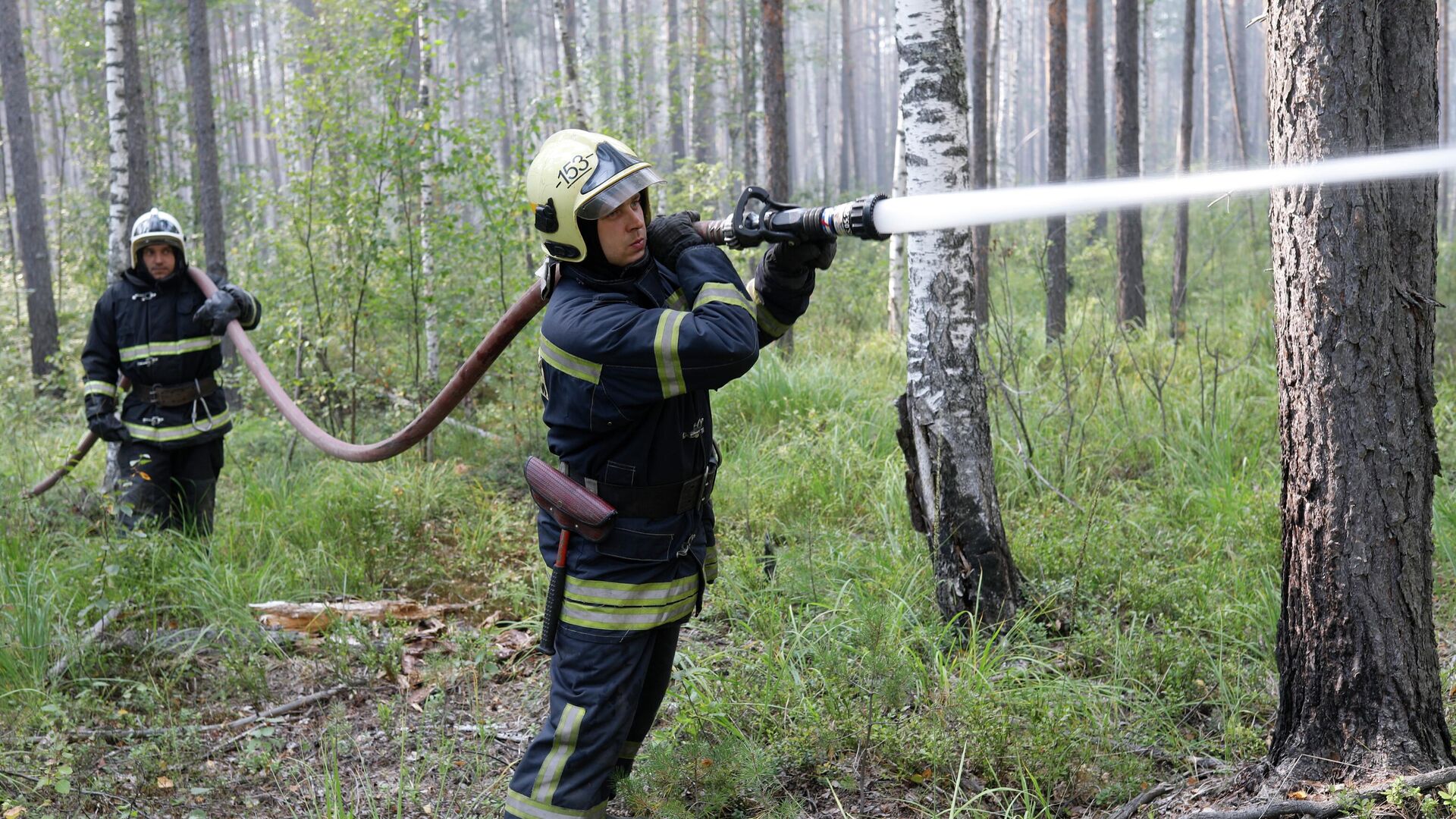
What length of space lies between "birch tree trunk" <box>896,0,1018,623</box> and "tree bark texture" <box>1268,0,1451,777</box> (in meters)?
1.36

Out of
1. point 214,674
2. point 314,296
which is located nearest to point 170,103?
point 314,296

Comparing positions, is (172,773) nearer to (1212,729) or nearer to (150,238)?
(150,238)

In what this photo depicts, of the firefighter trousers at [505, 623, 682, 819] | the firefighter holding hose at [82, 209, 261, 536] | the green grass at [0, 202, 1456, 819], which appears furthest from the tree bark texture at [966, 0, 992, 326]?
the firefighter trousers at [505, 623, 682, 819]

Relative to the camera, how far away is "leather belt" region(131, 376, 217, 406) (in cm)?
574

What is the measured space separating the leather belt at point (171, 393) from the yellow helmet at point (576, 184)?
392 centimetres

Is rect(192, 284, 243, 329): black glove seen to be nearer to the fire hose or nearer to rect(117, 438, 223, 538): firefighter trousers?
rect(117, 438, 223, 538): firefighter trousers

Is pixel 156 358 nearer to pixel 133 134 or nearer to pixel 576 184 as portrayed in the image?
pixel 576 184

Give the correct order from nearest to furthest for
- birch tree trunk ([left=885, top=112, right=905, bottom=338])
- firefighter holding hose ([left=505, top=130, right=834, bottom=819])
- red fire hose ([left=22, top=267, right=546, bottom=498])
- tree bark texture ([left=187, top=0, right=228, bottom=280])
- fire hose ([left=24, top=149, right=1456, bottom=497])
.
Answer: fire hose ([left=24, top=149, right=1456, bottom=497])
firefighter holding hose ([left=505, top=130, right=834, bottom=819])
red fire hose ([left=22, top=267, right=546, bottom=498])
tree bark texture ([left=187, top=0, right=228, bottom=280])
birch tree trunk ([left=885, top=112, right=905, bottom=338])

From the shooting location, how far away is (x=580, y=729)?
9.22ft

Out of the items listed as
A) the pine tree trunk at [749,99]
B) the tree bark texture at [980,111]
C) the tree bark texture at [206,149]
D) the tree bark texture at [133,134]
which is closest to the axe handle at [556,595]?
the tree bark texture at [206,149]

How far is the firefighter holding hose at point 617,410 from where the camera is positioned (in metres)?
→ 2.71

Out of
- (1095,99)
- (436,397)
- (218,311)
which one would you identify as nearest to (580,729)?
(436,397)

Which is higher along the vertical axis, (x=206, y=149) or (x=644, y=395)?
(x=206, y=149)

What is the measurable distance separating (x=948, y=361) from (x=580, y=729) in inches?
86.8
